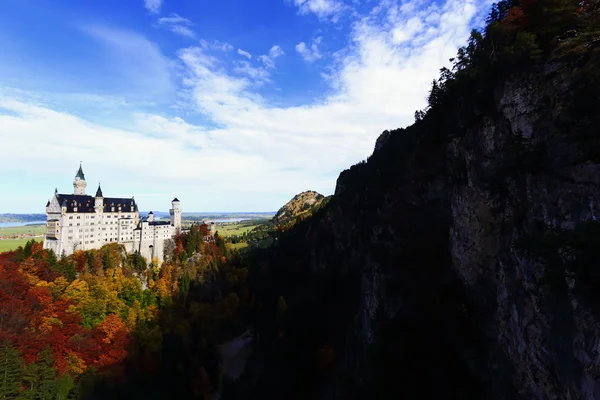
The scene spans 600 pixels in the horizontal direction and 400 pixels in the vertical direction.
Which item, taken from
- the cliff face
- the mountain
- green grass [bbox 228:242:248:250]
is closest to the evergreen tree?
the mountain

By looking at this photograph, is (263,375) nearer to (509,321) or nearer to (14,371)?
(14,371)

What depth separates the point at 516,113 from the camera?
18.0 m

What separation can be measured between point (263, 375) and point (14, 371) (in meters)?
35.2

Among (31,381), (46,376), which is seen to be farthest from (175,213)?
(31,381)

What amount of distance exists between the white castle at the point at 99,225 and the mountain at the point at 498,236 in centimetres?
7274

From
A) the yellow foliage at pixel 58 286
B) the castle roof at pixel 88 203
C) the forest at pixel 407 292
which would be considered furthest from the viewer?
the castle roof at pixel 88 203

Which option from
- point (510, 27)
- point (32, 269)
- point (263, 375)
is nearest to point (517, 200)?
point (510, 27)

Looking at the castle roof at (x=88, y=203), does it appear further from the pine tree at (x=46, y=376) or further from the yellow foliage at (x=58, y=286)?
the pine tree at (x=46, y=376)

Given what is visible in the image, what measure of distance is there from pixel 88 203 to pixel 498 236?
105 m

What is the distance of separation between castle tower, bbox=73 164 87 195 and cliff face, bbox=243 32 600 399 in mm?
98172

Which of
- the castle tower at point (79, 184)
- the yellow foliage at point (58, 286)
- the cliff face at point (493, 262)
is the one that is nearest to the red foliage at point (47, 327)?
the yellow foliage at point (58, 286)

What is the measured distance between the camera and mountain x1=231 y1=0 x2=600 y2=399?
508 inches

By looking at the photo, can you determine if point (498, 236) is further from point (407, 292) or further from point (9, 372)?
point (9, 372)

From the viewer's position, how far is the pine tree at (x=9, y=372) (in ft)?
128
